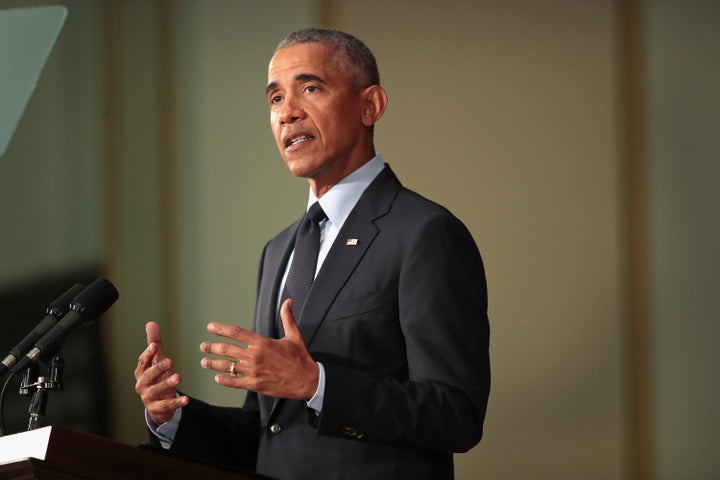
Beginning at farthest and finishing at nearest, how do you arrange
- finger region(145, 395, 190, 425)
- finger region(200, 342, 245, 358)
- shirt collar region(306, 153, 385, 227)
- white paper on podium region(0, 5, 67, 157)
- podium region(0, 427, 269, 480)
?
white paper on podium region(0, 5, 67, 157) → shirt collar region(306, 153, 385, 227) → finger region(145, 395, 190, 425) → finger region(200, 342, 245, 358) → podium region(0, 427, 269, 480)

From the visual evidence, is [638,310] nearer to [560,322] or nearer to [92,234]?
[560,322]

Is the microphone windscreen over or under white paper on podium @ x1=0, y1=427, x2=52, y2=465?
over

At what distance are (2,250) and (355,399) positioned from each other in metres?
2.46

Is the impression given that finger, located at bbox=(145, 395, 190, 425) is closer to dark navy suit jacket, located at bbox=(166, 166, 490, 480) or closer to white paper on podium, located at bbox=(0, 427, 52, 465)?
dark navy suit jacket, located at bbox=(166, 166, 490, 480)

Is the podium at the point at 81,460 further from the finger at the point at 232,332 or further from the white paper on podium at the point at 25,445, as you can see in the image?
the finger at the point at 232,332

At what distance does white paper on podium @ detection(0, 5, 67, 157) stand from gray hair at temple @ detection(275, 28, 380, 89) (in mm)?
1941

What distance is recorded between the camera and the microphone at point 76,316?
1738 millimetres

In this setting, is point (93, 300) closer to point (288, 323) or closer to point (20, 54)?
point (288, 323)

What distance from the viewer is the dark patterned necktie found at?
Answer: 6.88ft

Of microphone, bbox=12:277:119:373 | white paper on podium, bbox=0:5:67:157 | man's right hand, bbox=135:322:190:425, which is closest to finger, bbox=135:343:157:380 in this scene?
man's right hand, bbox=135:322:190:425

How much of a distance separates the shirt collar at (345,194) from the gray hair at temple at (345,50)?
20 cm

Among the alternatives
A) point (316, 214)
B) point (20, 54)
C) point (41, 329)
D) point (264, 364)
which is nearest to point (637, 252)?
point (316, 214)

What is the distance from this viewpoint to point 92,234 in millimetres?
3951

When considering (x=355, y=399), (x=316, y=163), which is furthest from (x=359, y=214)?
(x=355, y=399)
